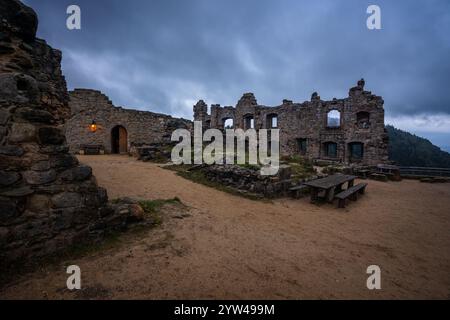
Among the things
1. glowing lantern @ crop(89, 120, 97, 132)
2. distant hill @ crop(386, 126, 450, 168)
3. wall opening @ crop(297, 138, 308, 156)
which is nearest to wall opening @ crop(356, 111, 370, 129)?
wall opening @ crop(297, 138, 308, 156)

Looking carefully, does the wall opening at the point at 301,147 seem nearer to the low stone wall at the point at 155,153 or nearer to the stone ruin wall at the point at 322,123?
the stone ruin wall at the point at 322,123

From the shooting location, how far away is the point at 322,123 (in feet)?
63.7

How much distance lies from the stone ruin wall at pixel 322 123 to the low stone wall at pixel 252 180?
1197 centimetres

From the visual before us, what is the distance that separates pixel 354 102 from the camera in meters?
17.7

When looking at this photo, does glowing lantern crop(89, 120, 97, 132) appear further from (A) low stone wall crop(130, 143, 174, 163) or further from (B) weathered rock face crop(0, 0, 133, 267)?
(B) weathered rock face crop(0, 0, 133, 267)

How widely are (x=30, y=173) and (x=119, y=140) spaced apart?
17265 millimetres

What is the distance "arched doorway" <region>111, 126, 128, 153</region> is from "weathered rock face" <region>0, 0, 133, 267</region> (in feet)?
52.4

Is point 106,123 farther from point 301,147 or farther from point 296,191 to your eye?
point 301,147

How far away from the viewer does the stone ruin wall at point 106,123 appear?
16.7 m

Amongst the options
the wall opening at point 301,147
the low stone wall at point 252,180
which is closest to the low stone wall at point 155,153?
the low stone wall at point 252,180

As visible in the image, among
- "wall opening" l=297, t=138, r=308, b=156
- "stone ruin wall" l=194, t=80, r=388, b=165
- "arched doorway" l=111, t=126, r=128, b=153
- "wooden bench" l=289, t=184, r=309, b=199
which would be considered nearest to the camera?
"wooden bench" l=289, t=184, r=309, b=199

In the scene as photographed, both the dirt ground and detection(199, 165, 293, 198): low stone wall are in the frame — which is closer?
the dirt ground

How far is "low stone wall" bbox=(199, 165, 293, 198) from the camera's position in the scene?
7641mm

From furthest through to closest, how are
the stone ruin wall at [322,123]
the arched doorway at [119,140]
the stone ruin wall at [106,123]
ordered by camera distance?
the arched doorway at [119,140]
the stone ruin wall at [322,123]
the stone ruin wall at [106,123]
